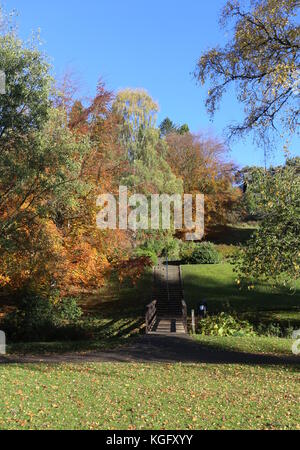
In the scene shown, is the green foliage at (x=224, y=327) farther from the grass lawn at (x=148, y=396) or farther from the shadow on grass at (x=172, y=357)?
the grass lawn at (x=148, y=396)

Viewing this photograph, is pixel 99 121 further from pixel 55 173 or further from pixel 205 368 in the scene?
pixel 205 368

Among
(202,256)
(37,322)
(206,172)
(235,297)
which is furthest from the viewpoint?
(206,172)

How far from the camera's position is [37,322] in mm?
17531

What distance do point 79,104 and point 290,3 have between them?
13.2m

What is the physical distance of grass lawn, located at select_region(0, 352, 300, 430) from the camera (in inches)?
233

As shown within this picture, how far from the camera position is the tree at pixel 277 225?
36.2ft

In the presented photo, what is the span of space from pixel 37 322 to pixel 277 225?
1142cm

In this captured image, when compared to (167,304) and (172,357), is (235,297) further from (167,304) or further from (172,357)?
(172,357)

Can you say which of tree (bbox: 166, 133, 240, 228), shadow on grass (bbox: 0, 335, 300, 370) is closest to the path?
shadow on grass (bbox: 0, 335, 300, 370)

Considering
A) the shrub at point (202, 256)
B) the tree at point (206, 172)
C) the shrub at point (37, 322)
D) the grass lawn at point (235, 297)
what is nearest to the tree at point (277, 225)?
the shrub at point (37, 322)

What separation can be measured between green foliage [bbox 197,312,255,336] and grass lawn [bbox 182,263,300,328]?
2.84 meters

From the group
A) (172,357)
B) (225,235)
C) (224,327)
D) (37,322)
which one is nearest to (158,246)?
(224,327)
